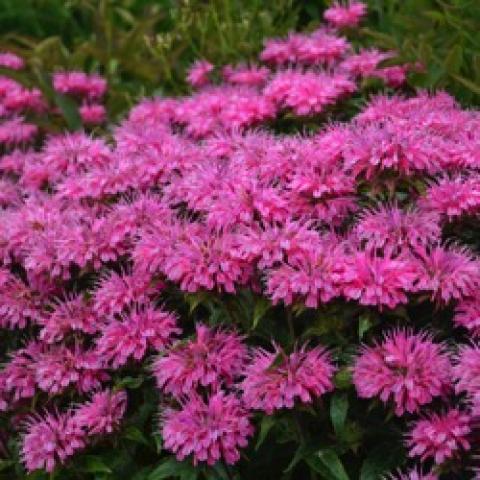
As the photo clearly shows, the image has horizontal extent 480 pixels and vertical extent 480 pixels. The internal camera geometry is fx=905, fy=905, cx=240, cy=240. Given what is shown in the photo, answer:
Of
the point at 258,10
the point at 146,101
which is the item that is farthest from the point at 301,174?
the point at 258,10

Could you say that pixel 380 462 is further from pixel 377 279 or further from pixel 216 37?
pixel 216 37

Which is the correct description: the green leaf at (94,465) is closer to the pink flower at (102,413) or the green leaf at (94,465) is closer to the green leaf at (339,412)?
the pink flower at (102,413)

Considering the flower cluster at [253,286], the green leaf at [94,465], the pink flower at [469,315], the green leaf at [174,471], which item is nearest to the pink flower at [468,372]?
the flower cluster at [253,286]

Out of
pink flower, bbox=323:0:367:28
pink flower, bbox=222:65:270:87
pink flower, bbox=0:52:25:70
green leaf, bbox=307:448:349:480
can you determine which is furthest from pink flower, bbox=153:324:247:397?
pink flower, bbox=0:52:25:70

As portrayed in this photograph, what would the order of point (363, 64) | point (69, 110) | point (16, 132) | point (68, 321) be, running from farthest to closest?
point (69, 110) → point (16, 132) → point (363, 64) → point (68, 321)

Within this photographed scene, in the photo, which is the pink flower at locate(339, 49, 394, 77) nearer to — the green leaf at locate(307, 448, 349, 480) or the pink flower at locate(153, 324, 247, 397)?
the pink flower at locate(153, 324, 247, 397)

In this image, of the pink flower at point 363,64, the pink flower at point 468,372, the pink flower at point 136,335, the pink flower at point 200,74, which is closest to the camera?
the pink flower at point 468,372

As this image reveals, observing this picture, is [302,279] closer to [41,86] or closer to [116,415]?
[116,415]

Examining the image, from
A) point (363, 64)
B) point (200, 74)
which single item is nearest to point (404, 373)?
point (363, 64)
